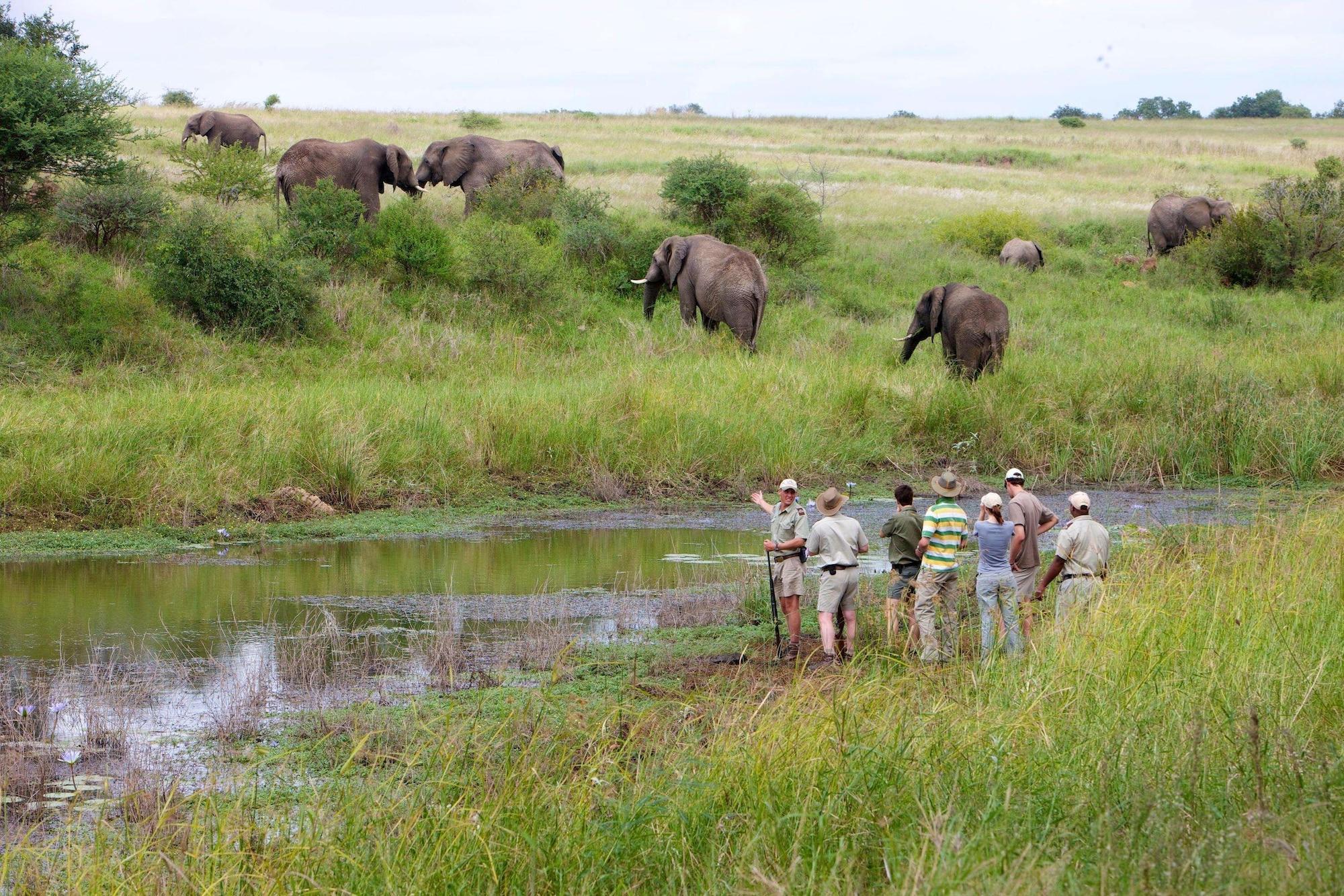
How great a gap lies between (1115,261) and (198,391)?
75.0ft

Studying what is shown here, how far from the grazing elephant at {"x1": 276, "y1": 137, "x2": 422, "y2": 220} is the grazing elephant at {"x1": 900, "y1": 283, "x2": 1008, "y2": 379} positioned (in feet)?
32.2

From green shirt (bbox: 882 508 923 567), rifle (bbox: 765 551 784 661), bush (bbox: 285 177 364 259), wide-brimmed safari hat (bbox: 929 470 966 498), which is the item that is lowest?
rifle (bbox: 765 551 784 661)

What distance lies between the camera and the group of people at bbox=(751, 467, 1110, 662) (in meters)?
8.88

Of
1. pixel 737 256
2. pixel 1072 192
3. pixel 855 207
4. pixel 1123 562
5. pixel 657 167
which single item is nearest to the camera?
pixel 1123 562

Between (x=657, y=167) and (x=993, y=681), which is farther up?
(x=657, y=167)

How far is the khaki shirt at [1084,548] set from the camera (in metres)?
8.99

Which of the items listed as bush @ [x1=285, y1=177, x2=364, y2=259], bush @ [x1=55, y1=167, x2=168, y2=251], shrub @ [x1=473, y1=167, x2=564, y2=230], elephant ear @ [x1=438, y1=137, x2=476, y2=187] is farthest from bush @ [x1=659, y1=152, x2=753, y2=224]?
bush @ [x1=55, y1=167, x2=168, y2=251]

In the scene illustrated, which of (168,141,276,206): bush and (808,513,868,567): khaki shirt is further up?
(168,141,276,206): bush

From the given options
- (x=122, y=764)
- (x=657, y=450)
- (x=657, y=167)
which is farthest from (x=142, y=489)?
(x=657, y=167)

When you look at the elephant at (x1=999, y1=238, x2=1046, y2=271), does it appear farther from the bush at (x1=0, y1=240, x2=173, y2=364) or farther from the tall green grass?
the tall green grass

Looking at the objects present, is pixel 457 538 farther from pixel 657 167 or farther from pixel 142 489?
pixel 657 167

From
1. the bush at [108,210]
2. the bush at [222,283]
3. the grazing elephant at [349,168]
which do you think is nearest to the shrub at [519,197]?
the grazing elephant at [349,168]

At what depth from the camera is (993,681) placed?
22.8 ft

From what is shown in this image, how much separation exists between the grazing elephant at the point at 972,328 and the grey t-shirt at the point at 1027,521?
31.4 ft
